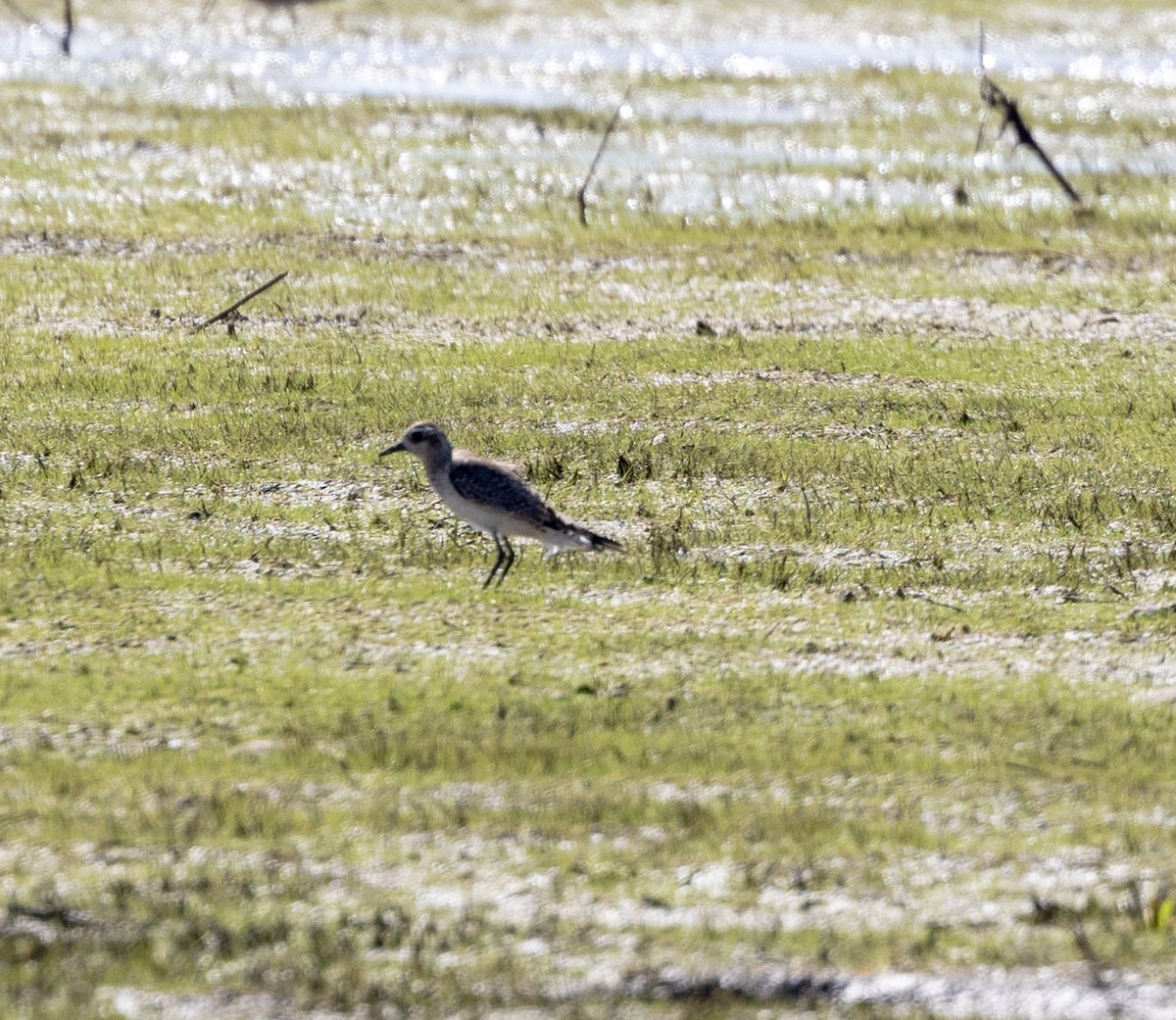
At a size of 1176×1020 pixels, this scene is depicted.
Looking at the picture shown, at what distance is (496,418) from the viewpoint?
1998cm

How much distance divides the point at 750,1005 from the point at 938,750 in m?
3.36

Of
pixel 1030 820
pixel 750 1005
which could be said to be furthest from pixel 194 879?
pixel 1030 820

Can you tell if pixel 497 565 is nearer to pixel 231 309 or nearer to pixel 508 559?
pixel 508 559

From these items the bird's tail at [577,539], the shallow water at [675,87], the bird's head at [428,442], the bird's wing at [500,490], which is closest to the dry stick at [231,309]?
the shallow water at [675,87]

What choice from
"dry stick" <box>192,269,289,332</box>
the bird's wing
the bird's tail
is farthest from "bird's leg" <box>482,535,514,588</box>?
"dry stick" <box>192,269,289,332</box>

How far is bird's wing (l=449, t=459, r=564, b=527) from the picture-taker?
47.0ft

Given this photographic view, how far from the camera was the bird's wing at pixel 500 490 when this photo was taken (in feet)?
47.0

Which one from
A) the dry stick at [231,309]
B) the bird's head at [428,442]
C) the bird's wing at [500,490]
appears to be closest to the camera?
the bird's wing at [500,490]

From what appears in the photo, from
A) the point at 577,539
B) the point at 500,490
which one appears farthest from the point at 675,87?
the point at 500,490

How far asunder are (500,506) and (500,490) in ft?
0.37

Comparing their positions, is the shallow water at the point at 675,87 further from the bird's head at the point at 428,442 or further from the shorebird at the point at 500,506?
the shorebird at the point at 500,506

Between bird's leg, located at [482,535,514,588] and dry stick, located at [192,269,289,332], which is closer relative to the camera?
bird's leg, located at [482,535,514,588]

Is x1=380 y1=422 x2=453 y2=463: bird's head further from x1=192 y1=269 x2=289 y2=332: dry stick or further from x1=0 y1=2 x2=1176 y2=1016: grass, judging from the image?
x1=192 y1=269 x2=289 y2=332: dry stick

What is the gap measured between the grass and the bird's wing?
649 mm
